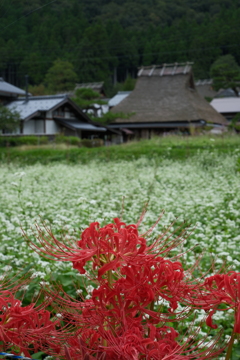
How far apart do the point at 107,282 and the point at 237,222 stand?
13.1 ft

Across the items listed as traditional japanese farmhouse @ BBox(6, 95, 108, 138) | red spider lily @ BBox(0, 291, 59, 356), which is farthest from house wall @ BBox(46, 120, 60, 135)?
red spider lily @ BBox(0, 291, 59, 356)

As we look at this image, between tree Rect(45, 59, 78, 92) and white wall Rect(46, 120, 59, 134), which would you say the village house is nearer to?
white wall Rect(46, 120, 59, 134)

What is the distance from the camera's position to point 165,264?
39.2 inches

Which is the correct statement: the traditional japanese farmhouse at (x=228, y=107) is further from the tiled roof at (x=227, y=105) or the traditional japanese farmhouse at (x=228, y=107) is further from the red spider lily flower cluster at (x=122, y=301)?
the red spider lily flower cluster at (x=122, y=301)

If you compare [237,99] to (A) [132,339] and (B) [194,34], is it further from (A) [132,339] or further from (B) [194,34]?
(A) [132,339]

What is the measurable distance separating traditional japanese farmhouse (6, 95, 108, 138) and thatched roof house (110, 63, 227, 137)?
8.56ft

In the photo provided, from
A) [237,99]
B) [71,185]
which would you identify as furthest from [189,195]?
[237,99]

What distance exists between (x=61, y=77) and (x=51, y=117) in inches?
764

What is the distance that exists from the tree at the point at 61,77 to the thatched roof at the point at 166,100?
1440 centimetres

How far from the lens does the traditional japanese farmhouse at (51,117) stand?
88.2ft

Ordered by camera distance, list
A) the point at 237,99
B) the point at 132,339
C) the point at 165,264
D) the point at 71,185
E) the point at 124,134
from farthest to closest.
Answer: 1. the point at 237,99
2. the point at 124,134
3. the point at 71,185
4. the point at 165,264
5. the point at 132,339

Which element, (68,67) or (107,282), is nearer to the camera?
(107,282)

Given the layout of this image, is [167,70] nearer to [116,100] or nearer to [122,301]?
[116,100]

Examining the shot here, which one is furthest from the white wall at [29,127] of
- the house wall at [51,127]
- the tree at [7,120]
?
the tree at [7,120]
